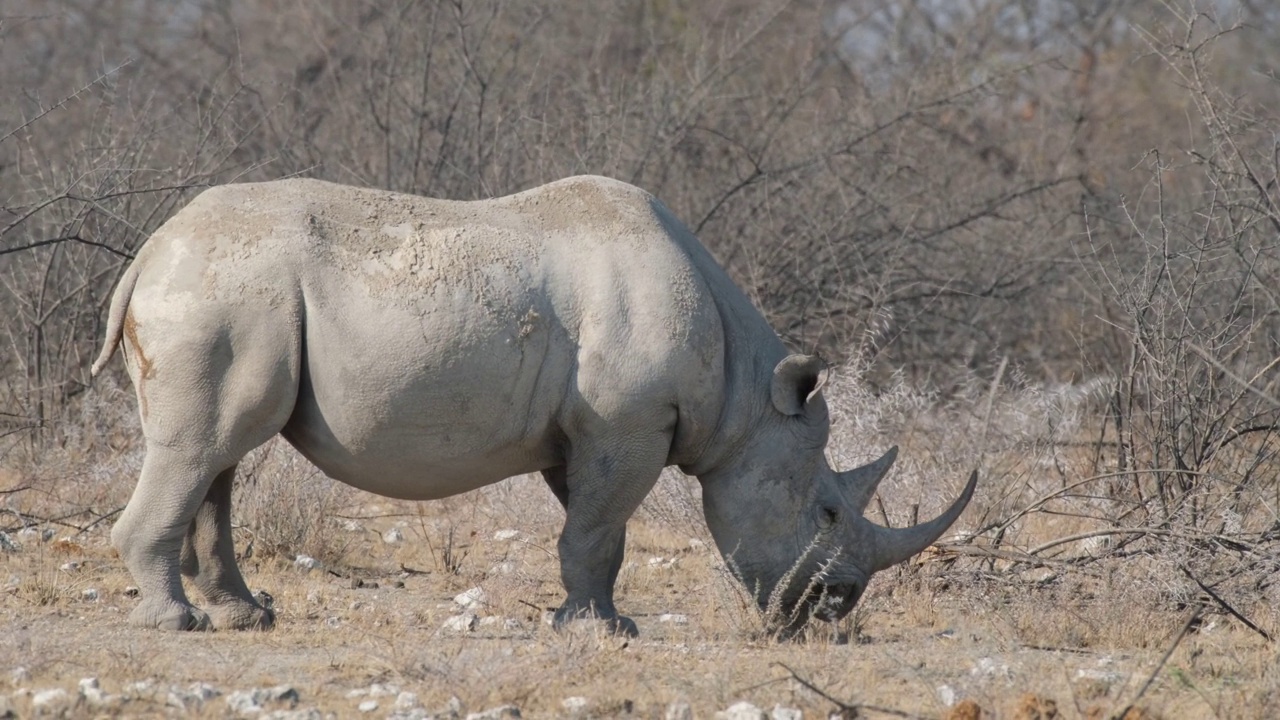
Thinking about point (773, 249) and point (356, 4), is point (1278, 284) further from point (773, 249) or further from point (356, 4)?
point (356, 4)

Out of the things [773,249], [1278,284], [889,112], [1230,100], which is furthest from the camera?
[889,112]

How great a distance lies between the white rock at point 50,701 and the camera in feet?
16.6

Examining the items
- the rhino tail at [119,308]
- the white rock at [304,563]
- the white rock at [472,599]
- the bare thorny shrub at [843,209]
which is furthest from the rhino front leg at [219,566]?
the bare thorny shrub at [843,209]

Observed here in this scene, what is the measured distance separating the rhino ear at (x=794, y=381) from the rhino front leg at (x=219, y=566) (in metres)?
2.21

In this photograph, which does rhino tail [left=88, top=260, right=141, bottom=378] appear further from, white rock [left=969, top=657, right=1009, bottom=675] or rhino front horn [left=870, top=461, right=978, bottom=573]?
white rock [left=969, top=657, right=1009, bottom=675]

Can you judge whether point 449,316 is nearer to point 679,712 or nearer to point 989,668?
point 679,712

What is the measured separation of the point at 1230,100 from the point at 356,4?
9619 millimetres

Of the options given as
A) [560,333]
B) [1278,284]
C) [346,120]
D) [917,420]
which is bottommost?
[917,420]

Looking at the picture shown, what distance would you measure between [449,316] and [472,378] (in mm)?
251

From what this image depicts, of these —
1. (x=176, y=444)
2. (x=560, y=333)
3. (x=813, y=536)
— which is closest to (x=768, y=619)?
(x=813, y=536)

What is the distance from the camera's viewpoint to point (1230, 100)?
845 centimetres

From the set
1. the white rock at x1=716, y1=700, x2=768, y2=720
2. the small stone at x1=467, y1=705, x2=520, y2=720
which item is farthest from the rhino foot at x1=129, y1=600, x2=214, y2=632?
the white rock at x1=716, y1=700, x2=768, y2=720

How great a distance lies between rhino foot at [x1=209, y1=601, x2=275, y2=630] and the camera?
22.3ft

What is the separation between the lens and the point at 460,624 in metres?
6.95
